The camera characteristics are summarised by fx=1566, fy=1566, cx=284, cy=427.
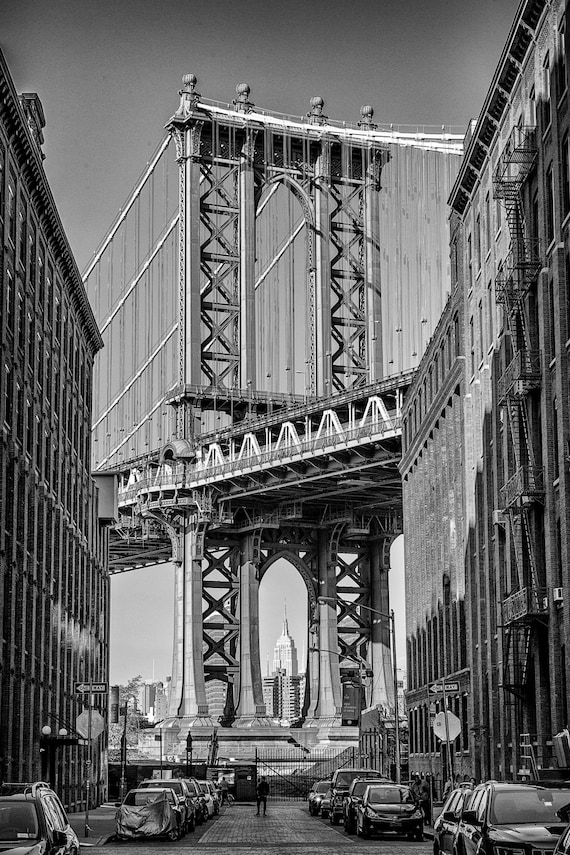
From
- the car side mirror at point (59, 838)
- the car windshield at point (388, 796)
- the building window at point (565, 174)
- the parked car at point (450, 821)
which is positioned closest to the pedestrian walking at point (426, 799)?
the car windshield at point (388, 796)

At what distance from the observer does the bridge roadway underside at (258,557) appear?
115688mm

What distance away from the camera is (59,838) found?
2188 centimetres

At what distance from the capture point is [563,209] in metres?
43.6

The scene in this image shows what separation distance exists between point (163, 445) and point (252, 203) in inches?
766

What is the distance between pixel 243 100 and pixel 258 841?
84.8 m

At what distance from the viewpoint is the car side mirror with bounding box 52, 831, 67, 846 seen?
70.8 feet

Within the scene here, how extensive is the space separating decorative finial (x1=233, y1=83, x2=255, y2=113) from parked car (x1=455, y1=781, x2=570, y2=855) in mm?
99496

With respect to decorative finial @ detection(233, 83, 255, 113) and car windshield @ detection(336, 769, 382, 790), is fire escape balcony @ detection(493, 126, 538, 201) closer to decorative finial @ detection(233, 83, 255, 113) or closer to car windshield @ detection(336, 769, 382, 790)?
car windshield @ detection(336, 769, 382, 790)

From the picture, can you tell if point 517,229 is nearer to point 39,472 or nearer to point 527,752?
point 527,752

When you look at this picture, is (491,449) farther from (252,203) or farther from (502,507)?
(252,203)

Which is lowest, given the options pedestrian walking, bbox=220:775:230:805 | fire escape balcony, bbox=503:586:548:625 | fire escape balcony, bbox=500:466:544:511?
pedestrian walking, bbox=220:775:230:805

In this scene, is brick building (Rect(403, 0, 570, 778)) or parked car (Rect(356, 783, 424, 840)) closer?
parked car (Rect(356, 783, 424, 840))

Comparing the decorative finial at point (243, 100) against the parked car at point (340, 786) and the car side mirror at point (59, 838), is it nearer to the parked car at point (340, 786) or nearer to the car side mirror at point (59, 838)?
the parked car at point (340, 786)

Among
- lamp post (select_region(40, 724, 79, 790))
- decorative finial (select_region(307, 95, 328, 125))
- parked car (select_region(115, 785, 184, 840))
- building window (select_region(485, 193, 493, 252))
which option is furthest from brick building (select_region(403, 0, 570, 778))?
decorative finial (select_region(307, 95, 328, 125))
